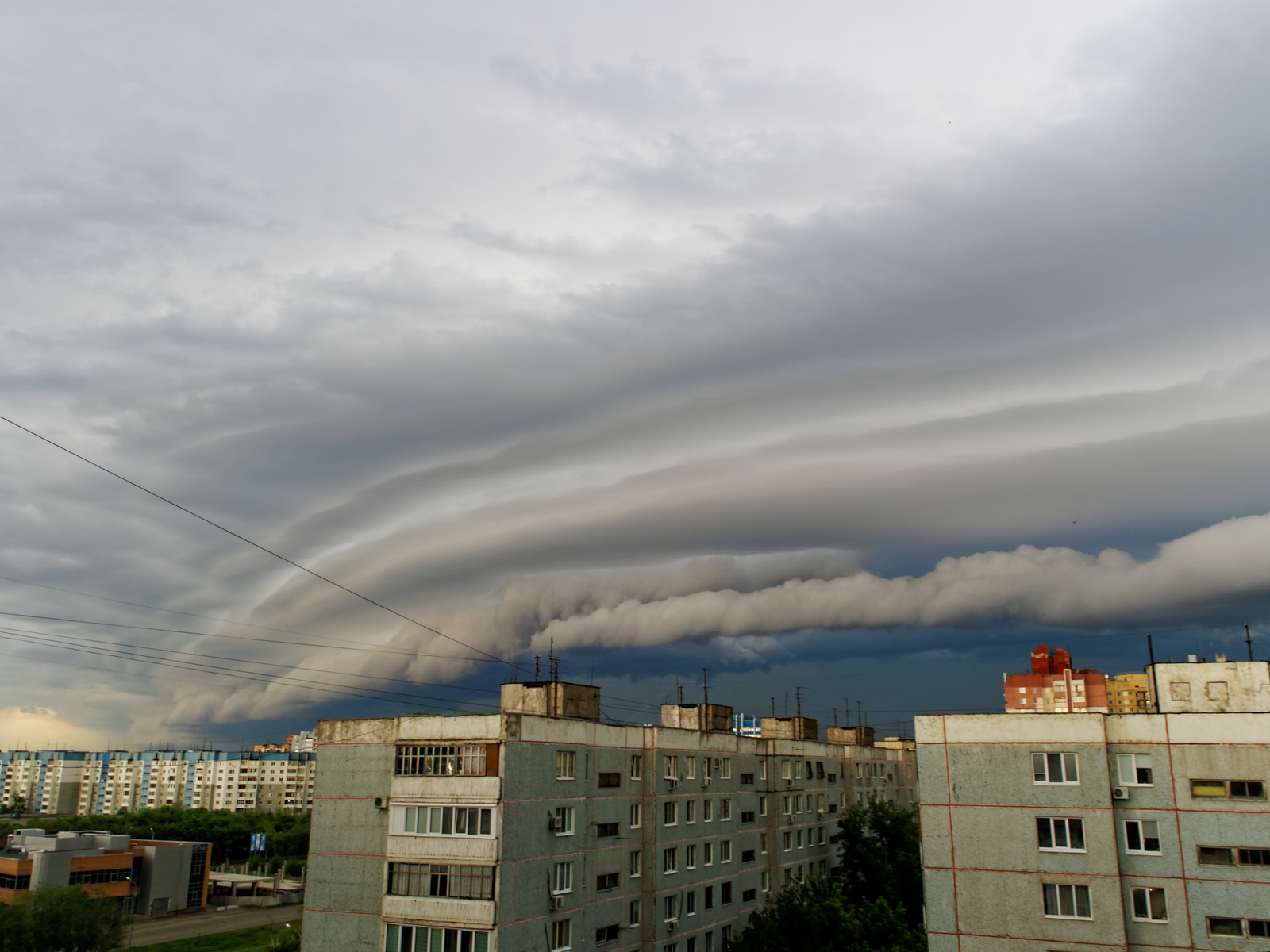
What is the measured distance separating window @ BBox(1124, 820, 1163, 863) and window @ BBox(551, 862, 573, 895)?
29.3m

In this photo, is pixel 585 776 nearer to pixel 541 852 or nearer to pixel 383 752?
pixel 541 852

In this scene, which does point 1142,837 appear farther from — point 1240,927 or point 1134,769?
point 1240,927

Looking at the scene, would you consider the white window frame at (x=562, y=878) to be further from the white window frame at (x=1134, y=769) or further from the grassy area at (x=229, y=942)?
the grassy area at (x=229, y=942)

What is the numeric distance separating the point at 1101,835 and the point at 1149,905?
350cm

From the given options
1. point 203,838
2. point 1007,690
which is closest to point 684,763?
point 1007,690

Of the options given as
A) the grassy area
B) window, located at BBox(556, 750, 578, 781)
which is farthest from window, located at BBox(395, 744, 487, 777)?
the grassy area

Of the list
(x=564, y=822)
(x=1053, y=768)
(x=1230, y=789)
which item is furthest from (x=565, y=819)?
(x=1230, y=789)

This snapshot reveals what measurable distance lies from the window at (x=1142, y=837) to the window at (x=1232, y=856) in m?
1.79

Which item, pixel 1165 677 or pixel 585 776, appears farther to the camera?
pixel 585 776

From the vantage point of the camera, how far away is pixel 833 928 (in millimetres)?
59094

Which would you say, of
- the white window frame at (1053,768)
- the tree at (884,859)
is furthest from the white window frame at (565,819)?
the tree at (884,859)

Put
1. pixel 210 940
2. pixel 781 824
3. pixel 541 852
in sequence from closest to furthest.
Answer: pixel 541 852 → pixel 781 824 → pixel 210 940

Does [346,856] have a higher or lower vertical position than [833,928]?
higher

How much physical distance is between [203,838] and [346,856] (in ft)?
507
